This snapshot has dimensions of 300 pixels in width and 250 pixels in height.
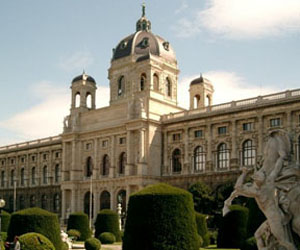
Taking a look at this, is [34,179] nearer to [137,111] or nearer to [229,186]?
[137,111]

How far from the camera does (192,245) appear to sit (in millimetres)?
16891

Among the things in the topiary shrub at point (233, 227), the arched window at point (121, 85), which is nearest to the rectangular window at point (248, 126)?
the arched window at point (121, 85)

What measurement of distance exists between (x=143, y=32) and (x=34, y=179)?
2456cm

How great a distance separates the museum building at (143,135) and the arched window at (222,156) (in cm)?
10

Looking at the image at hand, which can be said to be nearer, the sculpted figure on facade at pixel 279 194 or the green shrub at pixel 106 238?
the sculpted figure on facade at pixel 279 194

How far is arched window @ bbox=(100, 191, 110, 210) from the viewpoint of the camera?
56281 millimetres

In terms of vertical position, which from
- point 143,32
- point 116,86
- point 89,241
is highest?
point 143,32

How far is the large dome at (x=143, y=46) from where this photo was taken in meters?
60.8

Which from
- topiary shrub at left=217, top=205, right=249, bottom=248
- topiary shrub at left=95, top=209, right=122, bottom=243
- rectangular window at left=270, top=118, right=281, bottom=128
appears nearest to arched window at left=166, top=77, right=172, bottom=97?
rectangular window at left=270, top=118, right=281, bottom=128

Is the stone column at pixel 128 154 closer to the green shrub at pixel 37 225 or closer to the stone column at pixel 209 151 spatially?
the stone column at pixel 209 151

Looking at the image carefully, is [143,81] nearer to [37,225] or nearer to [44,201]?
[44,201]

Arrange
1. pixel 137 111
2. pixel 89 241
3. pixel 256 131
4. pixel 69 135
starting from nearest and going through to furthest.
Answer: pixel 89 241, pixel 256 131, pixel 137 111, pixel 69 135

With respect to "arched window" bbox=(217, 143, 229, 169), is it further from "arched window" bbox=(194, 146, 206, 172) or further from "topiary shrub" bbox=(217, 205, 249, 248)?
"topiary shrub" bbox=(217, 205, 249, 248)

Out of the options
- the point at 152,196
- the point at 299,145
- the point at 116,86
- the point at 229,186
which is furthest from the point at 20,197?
the point at 152,196
